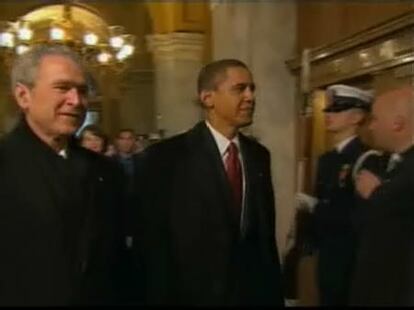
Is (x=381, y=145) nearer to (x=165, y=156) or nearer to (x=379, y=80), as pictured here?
(x=165, y=156)

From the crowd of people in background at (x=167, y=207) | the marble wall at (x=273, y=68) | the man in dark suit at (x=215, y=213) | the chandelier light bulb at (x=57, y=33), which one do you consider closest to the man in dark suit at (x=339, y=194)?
the crowd of people in background at (x=167, y=207)

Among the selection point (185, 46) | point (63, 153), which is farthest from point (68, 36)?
point (63, 153)

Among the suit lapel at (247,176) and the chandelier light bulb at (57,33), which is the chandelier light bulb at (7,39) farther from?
the suit lapel at (247,176)

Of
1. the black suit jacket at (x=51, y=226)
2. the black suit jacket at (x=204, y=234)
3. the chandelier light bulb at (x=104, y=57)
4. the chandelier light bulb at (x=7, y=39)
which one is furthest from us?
the chandelier light bulb at (x=104, y=57)

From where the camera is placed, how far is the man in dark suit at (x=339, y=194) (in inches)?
167

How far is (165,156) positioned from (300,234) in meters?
1.04

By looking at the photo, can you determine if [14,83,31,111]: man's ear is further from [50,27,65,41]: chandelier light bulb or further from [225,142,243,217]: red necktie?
[50,27,65,41]: chandelier light bulb

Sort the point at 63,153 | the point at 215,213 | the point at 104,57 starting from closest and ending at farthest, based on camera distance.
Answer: the point at 63,153, the point at 215,213, the point at 104,57

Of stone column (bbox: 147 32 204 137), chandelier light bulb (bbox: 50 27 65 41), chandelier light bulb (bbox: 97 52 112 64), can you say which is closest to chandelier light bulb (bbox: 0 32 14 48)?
chandelier light bulb (bbox: 50 27 65 41)

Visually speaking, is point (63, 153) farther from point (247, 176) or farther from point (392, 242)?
point (392, 242)

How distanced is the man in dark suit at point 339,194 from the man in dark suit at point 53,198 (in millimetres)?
1585

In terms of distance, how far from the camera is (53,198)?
8.61 feet

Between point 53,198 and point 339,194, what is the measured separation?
1.88 m

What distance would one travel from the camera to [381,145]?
3510 mm
